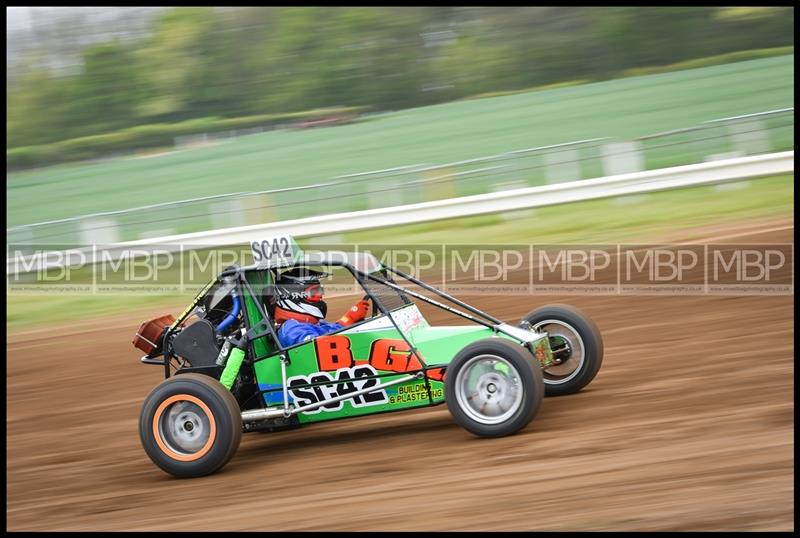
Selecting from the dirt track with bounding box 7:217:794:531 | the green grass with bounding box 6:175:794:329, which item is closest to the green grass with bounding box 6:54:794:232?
the green grass with bounding box 6:175:794:329

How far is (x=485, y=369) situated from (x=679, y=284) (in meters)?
4.46

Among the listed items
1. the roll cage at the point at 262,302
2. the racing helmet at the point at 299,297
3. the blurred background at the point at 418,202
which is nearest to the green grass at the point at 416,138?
the blurred background at the point at 418,202

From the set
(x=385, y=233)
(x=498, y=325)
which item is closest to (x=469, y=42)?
(x=385, y=233)

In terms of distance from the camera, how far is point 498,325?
5.98 meters

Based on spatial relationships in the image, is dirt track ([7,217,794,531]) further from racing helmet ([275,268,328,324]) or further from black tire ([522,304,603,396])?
racing helmet ([275,268,328,324])

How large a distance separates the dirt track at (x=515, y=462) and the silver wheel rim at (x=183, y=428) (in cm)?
22

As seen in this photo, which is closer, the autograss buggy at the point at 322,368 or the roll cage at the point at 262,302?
the autograss buggy at the point at 322,368

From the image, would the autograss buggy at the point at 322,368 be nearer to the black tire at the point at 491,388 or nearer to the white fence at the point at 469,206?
the black tire at the point at 491,388

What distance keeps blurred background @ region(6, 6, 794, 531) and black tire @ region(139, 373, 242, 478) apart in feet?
0.58

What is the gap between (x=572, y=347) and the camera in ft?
21.2

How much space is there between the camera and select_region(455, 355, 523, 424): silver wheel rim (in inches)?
218

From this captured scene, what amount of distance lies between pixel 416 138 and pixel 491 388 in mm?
12032

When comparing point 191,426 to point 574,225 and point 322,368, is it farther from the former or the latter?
point 574,225

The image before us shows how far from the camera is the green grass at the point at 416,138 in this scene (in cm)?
1591
